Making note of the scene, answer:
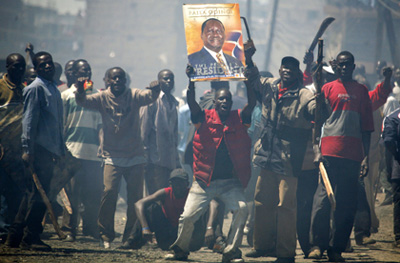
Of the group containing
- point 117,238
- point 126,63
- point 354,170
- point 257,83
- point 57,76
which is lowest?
point 117,238

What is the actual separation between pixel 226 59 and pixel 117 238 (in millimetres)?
3563

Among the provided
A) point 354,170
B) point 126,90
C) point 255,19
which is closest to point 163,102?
point 126,90

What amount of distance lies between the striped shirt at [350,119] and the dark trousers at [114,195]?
9.42 ft

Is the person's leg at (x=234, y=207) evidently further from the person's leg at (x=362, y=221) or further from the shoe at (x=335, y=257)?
the person's leg at (x=362, y=221)

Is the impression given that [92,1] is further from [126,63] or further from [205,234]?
[205,234]

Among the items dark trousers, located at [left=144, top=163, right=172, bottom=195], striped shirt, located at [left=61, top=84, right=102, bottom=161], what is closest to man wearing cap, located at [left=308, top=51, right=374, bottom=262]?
dark trousers, located at [left=144, top=163, right=172, bottom=195]

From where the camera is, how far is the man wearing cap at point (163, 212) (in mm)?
7188

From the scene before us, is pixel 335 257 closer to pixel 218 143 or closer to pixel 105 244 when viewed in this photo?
pixel 218 143

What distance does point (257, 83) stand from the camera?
6.67 meters

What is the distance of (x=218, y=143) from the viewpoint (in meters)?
6.50

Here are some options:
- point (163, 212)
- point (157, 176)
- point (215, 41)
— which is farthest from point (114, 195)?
point (215, 41)

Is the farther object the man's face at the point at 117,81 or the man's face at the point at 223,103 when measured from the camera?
the man's face at the point at 117,81

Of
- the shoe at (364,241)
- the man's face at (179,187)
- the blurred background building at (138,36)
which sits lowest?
the shoe at (364,241)

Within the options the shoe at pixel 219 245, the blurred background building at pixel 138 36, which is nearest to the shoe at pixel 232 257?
the shoe at pixel 219 245
